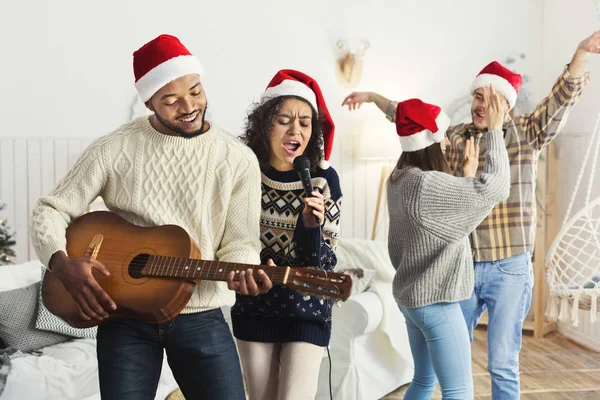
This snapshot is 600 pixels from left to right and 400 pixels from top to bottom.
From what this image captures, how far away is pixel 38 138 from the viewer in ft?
14.2

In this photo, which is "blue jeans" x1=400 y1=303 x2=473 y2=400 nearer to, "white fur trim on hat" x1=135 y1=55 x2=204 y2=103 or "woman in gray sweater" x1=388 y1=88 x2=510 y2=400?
"woman in gray sweater" x1=388 y1=88 x2=510 y2=400

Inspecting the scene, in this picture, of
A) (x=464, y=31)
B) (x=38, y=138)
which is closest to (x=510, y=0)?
(x=464, y=31)

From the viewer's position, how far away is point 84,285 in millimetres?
1541

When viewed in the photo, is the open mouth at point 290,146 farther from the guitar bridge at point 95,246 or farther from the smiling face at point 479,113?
the smiling face at point 479,113

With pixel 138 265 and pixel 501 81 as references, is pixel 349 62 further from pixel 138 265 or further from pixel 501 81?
pixel 138 265

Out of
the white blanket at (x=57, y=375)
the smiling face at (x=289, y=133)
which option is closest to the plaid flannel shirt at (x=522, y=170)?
the smiling face at (x=289, y=133)

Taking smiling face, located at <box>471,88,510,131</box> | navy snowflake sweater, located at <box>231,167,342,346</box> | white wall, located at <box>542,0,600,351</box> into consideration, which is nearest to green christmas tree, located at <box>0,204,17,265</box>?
navy snowflake sweater, located at <box>231,167,342,346</box>

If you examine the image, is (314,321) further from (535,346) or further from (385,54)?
(385,54)

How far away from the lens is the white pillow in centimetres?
329

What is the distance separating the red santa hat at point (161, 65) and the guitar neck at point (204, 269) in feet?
1.39

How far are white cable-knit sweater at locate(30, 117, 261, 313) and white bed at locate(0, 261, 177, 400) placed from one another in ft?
4.32

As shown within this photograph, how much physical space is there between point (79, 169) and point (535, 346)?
369 cm

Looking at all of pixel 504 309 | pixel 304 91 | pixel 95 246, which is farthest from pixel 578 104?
pixel 95 246

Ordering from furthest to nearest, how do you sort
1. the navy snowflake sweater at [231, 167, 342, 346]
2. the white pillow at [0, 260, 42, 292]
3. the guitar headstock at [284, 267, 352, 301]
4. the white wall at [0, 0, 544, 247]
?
1. the white wall at [0, 0, 544, 247]
2. the white pillow at [0, 260, 42, 292]
3. the navy snowflake sweater at [231, 167, 342, 346]
4. the guitar headstock at [284, 267, 352, 301]
